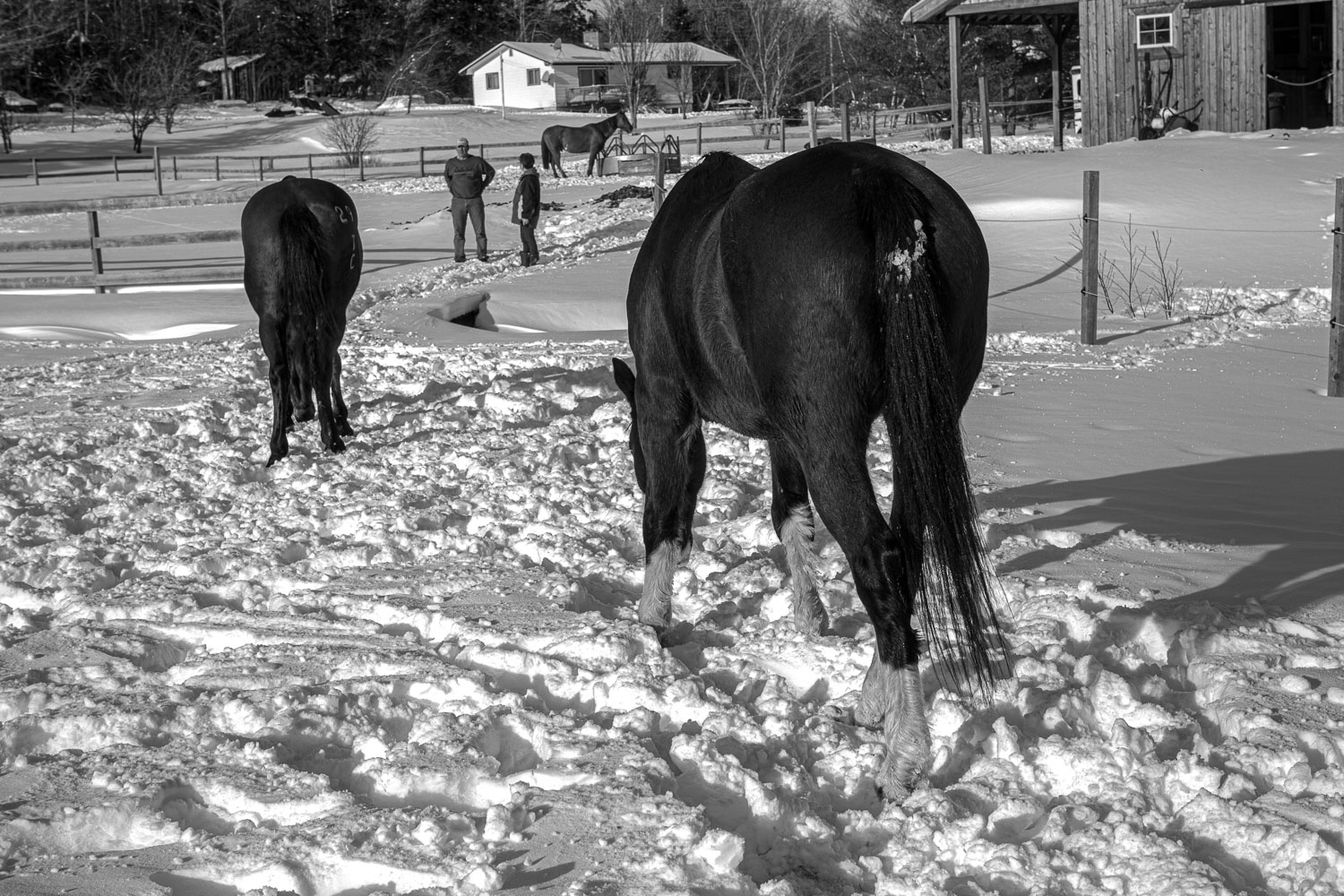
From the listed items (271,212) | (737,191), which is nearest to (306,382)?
(271,212)

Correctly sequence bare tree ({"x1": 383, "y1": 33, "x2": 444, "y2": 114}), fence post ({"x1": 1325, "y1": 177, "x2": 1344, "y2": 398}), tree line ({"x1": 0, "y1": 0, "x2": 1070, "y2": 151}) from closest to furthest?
1. fence post ({"x1": 1325, "y1": 177, "x2": 1344, "y2": 398})
2. tree line ({"x1": 0, "y1": 0, "x2": 1070, "y2": 151})
3. bare tree ({"x1": 383, "y1": 33, "x2": 444, "y2": 114})

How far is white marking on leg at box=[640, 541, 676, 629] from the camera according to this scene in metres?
4.23

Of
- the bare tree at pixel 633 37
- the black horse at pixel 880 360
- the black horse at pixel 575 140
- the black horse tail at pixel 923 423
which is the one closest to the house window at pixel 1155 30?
the black horse at pixel 575 140

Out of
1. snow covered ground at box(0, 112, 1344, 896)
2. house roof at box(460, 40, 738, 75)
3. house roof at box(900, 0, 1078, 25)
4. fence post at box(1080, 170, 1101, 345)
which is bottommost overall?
snow covered ground at box(0, 112, 1344, 896)

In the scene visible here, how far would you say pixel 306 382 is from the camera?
24.9 ft

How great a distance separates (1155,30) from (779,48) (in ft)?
116

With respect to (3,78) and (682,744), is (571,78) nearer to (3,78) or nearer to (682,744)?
(3,78)

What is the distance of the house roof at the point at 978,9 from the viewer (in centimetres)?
2489

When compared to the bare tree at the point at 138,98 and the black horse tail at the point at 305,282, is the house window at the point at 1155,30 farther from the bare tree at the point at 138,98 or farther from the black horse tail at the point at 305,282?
the bare tree at the point at 138,98

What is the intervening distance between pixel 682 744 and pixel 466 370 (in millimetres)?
6911

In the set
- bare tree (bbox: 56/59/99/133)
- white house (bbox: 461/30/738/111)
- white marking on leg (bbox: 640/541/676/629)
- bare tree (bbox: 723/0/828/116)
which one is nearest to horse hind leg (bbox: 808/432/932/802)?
white marking on leg (bbox: 640/541/676/629)

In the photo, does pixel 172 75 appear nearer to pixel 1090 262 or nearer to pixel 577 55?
pixel 577 55

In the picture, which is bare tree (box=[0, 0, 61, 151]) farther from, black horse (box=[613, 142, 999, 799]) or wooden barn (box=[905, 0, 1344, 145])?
black horse (box=[613, 142, 999, 799])

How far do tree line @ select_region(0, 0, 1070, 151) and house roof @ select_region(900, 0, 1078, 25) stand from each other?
65.5ft
